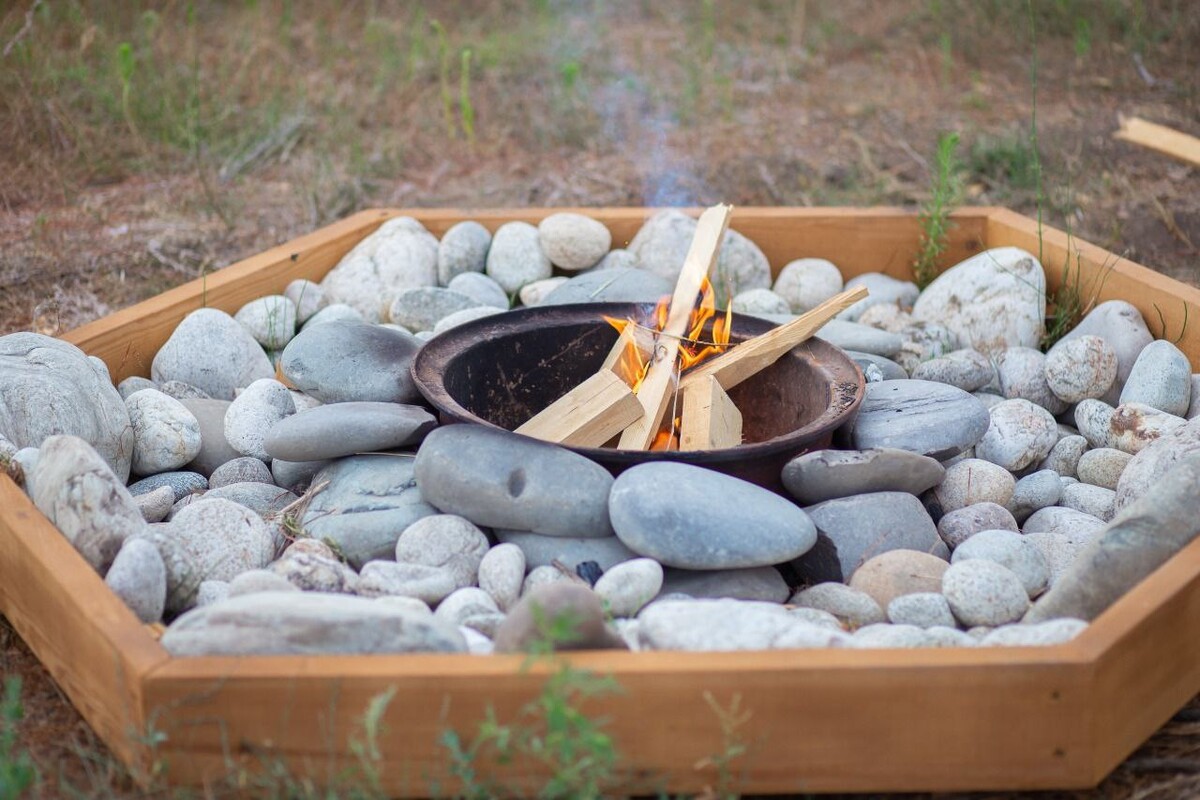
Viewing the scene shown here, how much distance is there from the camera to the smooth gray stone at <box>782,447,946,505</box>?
264cm

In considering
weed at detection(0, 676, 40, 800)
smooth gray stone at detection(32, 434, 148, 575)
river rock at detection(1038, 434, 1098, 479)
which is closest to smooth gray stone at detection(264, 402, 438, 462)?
smooth gray stone at detection(32, 434, 148, 575)

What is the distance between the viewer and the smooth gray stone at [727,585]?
8.03ft

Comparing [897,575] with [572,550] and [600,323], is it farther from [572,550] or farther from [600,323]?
[600,323]

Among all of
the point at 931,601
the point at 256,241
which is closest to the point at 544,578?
the point at 931,601

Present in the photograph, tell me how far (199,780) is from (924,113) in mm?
4510

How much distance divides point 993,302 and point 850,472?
126 centimetres

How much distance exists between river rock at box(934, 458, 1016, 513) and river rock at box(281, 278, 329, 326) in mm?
1918

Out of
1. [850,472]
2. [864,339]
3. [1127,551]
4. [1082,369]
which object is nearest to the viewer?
[1127,551]

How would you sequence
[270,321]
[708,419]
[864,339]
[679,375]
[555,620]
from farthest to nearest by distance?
1. [270,321]
2. [864,339]
3. [679,375]
4. [708,419]
5. [555,620]

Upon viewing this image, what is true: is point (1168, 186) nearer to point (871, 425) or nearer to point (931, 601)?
point (871, 425)

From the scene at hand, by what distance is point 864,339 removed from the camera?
347 cm

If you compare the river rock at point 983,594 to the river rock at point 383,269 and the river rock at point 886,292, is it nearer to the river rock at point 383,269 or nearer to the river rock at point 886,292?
the river rock at point 886,292

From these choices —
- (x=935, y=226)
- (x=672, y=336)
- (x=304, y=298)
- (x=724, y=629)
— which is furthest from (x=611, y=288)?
(x=724, y=629)

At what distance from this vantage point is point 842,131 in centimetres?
534
